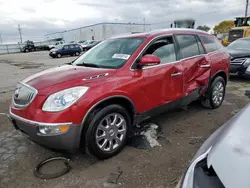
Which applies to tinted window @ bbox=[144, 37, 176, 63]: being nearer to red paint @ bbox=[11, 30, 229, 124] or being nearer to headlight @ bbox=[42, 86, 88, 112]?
red paint @ bbox=[11, 30, 229, 124]

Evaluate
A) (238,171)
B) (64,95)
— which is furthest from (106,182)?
(238,171)

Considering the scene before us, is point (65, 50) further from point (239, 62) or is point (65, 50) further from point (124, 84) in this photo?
point (124, 84)

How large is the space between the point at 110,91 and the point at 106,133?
0.60 metres

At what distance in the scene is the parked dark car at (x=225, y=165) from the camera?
1.23 metres

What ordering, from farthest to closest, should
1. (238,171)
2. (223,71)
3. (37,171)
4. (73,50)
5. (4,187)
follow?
(73,50) < (223,71) < (37,171) < (4,187) < (238,171)

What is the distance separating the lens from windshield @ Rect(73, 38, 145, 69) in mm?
3441

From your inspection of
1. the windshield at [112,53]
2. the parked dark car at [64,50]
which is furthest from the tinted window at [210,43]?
the parked dark car at [64,50]

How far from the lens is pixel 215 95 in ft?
16.7

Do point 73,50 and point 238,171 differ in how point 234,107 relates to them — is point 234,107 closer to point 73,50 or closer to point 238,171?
point 238,171

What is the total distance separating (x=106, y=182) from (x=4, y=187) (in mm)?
1217

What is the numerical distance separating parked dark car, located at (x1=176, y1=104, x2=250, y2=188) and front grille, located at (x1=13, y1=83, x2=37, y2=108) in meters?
2.16

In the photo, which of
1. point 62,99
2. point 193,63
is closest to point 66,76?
point 62,99

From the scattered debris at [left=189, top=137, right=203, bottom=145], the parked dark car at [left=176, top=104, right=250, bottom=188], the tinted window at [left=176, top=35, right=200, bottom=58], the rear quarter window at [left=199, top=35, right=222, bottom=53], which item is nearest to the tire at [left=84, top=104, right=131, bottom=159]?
the scattered debris at [left=189, top=137, right=203, bottom=145]

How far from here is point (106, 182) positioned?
2668mm
